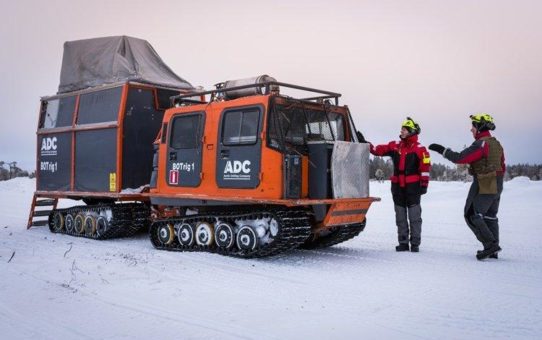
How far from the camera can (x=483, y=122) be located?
788cm

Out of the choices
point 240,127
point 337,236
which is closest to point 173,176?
point 240,127

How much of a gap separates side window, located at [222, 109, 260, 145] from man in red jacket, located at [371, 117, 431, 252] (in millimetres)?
2551

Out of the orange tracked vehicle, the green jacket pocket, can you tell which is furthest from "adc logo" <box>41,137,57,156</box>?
the green jacket pocket

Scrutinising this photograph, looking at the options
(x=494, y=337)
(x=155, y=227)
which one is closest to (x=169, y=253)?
(x=155, y=227)

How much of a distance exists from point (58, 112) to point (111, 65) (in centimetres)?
194

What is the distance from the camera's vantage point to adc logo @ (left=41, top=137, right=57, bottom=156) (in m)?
11.8

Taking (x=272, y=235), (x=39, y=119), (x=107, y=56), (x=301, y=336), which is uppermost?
(x=107, y=56)

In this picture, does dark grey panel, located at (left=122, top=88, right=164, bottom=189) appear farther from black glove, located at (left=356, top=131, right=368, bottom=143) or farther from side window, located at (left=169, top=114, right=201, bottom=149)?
black glove, located at (left=356, top=131, right=368, bottom=143)

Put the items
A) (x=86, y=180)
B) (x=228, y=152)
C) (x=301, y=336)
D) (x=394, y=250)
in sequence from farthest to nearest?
(x=86, y=180)
(x=394, y=250)
(x=228, y=152)
(x=301, y=336)

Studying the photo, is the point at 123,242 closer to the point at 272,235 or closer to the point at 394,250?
the point at 272,235

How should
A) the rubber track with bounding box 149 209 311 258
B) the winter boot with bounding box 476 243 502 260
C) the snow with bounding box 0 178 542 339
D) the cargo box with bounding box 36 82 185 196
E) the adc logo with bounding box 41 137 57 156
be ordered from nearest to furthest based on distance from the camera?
the snow with bounding box 0 178 542 339
the rubber track with bounding box 149 209 311 258
the winter boot with bounding box 476 243 502 260
the cargo box with bounding box 36 82 185 196
the adc logo with bounding box 41 137 57 156

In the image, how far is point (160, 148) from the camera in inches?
361

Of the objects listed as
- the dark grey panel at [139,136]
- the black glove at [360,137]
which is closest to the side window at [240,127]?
the black glove at [360,137]

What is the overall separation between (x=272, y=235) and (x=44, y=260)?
329cm
